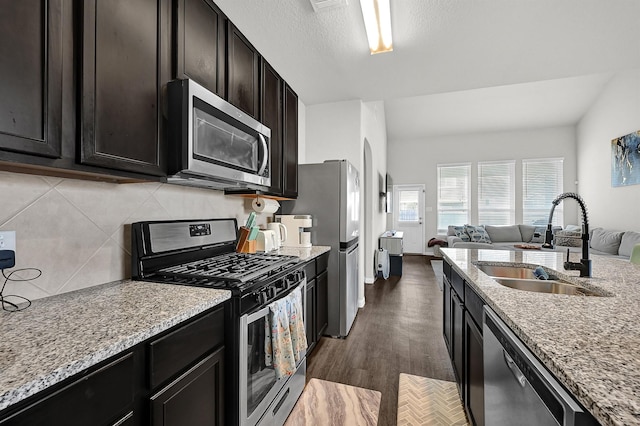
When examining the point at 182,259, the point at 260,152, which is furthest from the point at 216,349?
the point at 260,152

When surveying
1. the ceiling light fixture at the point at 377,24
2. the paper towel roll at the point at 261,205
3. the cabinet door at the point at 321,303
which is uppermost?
the ceiling light fixture at the point at 377,24

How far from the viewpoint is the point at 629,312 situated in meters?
0.91

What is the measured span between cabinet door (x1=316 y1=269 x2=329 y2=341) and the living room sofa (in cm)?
350

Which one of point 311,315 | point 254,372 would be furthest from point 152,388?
point 311,315

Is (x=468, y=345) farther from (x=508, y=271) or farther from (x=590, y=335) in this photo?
(x=590, y=335)

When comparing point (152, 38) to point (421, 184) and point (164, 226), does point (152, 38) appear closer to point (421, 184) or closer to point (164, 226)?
point (164, 226)

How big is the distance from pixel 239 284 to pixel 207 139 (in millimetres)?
729

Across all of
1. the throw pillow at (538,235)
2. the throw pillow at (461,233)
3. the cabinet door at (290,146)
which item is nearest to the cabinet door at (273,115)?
the cabinet door at (290,146)

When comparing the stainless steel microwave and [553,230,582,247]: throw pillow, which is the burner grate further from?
[553,230,582,247]: throw pillow

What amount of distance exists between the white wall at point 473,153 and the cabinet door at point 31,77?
24.9 ft

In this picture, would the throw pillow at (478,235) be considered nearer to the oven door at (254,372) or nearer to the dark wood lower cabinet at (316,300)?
the dark wood lower cabinet at (316,300)

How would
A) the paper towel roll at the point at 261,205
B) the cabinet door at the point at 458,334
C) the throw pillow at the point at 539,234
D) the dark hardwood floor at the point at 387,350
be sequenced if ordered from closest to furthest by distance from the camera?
1. the cabinet door at the point at 458,334
2. the dark hardwood floor at the point at 387,350
3. the paper towel roll at the point at 261,205
4. the throw pillow at the point at 539,234

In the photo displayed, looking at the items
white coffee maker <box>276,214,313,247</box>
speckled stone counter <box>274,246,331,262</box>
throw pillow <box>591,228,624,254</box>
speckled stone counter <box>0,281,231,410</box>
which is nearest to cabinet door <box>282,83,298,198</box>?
white coffee maker <box>276,214,313,247</box>

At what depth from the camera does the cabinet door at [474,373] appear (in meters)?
1.21
